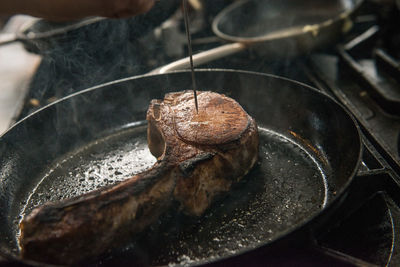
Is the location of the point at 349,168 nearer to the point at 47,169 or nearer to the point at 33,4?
the point at 33,4

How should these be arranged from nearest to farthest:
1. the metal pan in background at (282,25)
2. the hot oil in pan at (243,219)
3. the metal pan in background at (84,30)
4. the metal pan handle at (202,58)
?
the hot oil in pan at (243,219)
the metal pan handle at (202,58)
the metal pan in background at (282,25)
the metal pan in background at (84,30)

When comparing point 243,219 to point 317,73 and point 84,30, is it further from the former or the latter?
point 84,30

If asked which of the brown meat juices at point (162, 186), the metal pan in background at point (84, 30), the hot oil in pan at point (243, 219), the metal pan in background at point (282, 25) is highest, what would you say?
the metal pan in background at point (84, 30)

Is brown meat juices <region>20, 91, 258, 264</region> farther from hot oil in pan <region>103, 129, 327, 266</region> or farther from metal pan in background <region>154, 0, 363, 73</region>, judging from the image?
metal pan in background <region>154, 0, 363, 73</region>

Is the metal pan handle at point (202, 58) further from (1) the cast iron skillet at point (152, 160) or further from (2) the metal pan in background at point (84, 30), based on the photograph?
(2) the metal pan in background at point (84, 30)

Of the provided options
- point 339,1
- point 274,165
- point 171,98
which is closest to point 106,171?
point 171,98

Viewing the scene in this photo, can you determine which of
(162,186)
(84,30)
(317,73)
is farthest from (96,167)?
(317,73)

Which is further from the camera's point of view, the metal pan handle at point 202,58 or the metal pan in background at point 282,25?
the metal pan in background at point 282,25

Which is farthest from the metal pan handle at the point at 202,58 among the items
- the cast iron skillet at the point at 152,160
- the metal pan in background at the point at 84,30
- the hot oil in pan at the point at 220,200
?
the metal pan in background at the point at 84,30
